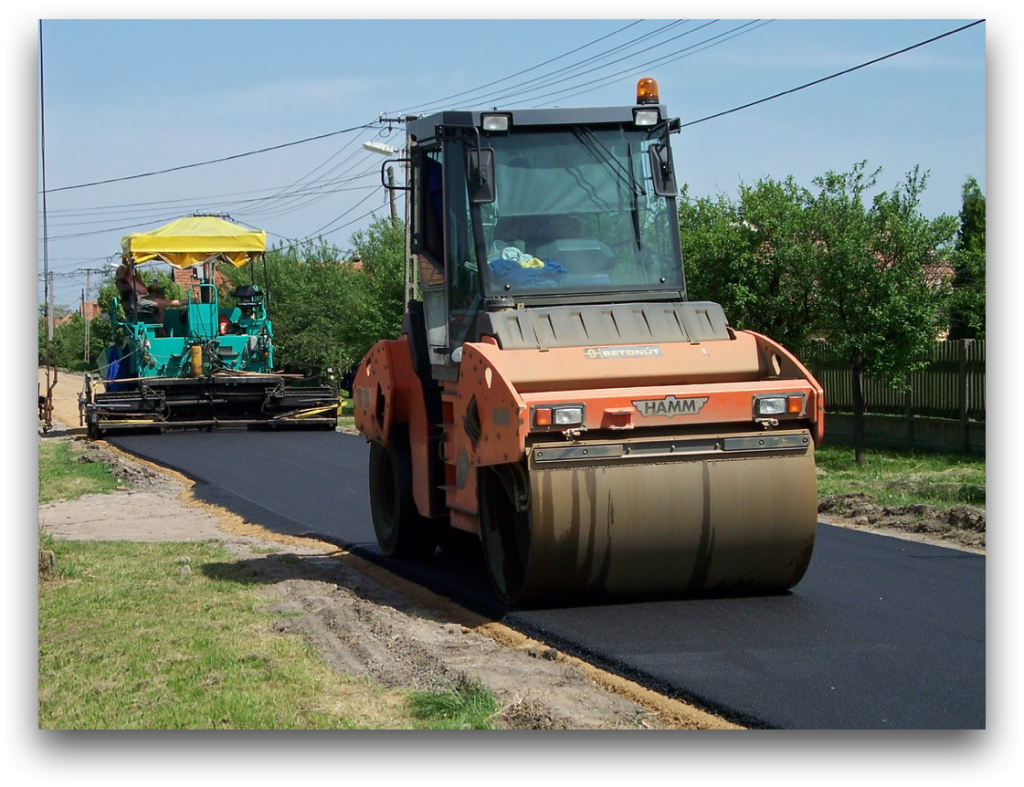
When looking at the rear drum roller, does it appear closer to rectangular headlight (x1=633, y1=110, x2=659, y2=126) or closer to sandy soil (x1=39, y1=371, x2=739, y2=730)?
sandy soil (x1=39, y1=371, x2=739, y2=730)

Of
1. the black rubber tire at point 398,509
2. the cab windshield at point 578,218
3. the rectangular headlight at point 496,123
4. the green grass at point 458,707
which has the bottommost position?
the green grass at point 458,707

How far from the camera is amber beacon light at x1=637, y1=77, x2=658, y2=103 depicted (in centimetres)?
825

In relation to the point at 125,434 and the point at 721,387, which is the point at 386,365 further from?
the point at 125,434

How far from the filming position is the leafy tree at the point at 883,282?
58.1ft

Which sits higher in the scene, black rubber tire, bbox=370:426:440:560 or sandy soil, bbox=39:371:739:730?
black rubber tire, bbox=370:426:440:560

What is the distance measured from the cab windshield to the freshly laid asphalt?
6.62 feet

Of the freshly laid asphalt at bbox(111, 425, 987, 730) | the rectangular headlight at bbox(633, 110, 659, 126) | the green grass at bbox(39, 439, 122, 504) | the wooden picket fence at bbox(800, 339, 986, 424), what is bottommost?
the green grass at bbox(39, 439, 122, 504)

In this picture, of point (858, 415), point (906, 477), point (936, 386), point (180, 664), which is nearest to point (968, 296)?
point (936, 386)

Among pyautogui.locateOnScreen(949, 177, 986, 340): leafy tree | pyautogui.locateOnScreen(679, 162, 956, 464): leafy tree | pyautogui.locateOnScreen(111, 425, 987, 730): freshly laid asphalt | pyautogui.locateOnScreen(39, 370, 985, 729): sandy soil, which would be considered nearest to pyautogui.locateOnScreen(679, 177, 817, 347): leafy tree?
pyautogui.locateOnScreen(679, 162, 956, 464): leafy tree

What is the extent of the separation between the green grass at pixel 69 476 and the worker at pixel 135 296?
164 inches

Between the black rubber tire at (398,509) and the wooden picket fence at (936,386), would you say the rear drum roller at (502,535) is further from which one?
the wooden picket fence at (936,386)

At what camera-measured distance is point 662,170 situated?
26.6 feet

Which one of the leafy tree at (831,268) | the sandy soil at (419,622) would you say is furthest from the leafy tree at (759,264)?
the sandy soil at (419,622)
